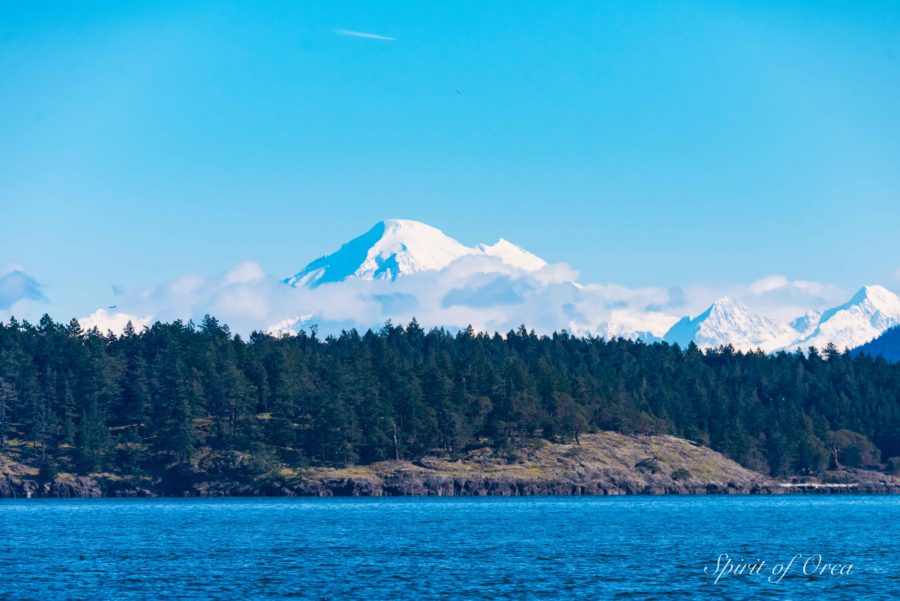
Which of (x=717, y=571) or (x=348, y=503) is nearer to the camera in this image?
(x=717, y=571)

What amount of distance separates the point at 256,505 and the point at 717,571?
102 meters

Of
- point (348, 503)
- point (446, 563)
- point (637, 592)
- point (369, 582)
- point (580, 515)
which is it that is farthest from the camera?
point (348, 503)

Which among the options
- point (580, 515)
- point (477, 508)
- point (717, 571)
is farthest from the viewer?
point (477, 508)

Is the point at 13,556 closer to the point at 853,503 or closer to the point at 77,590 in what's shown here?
the point at 77,590

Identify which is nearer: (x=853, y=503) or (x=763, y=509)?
(x=763, y=509)

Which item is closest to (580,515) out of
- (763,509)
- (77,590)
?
(763,509)

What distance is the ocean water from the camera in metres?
75.7

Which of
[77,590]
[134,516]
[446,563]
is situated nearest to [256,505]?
[134,516]

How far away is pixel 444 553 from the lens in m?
97.9

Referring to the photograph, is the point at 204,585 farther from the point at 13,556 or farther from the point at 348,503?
the point at 348,503

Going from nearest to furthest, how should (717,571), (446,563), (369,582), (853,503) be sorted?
(369,582)
(717,571)
(446,563)
(853,503)

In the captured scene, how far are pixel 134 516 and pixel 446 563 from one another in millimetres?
72197

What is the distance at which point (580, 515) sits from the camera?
494 feet

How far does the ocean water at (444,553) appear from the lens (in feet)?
248
